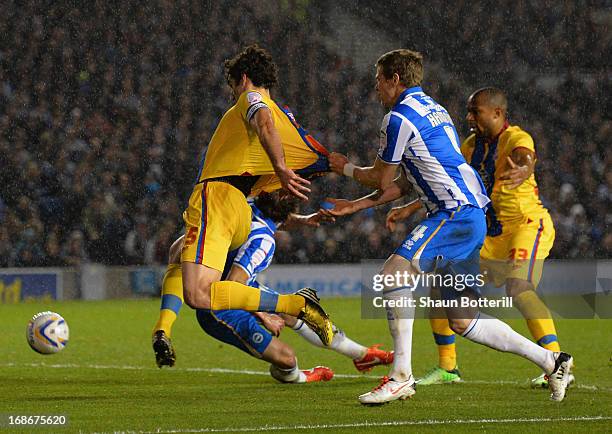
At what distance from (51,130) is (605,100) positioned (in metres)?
11.9

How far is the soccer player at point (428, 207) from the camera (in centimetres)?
680

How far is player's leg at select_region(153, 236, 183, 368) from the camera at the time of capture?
7.65 meters

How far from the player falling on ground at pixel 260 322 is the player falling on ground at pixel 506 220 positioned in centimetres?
48

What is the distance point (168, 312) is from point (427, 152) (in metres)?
2.38

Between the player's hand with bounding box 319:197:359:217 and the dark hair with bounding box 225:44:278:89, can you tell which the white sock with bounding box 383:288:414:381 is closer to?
the player's hand with bounding box 319:197:359:217

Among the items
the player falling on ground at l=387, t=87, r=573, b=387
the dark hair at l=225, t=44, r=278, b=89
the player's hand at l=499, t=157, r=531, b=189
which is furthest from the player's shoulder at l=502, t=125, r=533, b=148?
the dark hair at l=225, t=44, r=278, b=89

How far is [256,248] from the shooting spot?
8.35 metres

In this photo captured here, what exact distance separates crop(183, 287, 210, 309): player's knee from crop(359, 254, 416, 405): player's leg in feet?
3.58

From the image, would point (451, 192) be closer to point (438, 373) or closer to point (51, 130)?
point (438, 373)

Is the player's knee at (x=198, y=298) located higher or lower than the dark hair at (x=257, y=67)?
lower

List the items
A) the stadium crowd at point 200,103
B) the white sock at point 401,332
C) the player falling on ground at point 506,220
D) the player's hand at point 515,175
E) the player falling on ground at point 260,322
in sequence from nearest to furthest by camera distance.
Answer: the white sock at point 401,332, the player's hand at point 515,175, the player falling on ground at point 260,322, the player falling on ground at point 506,220, the stadium crowd at point 200,103

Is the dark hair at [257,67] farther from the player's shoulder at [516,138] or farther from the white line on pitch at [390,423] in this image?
the white line on pitch at [390,423]

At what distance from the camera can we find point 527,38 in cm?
2609

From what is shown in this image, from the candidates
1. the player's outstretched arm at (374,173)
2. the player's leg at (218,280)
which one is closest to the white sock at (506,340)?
the player's leg at (218,280)
